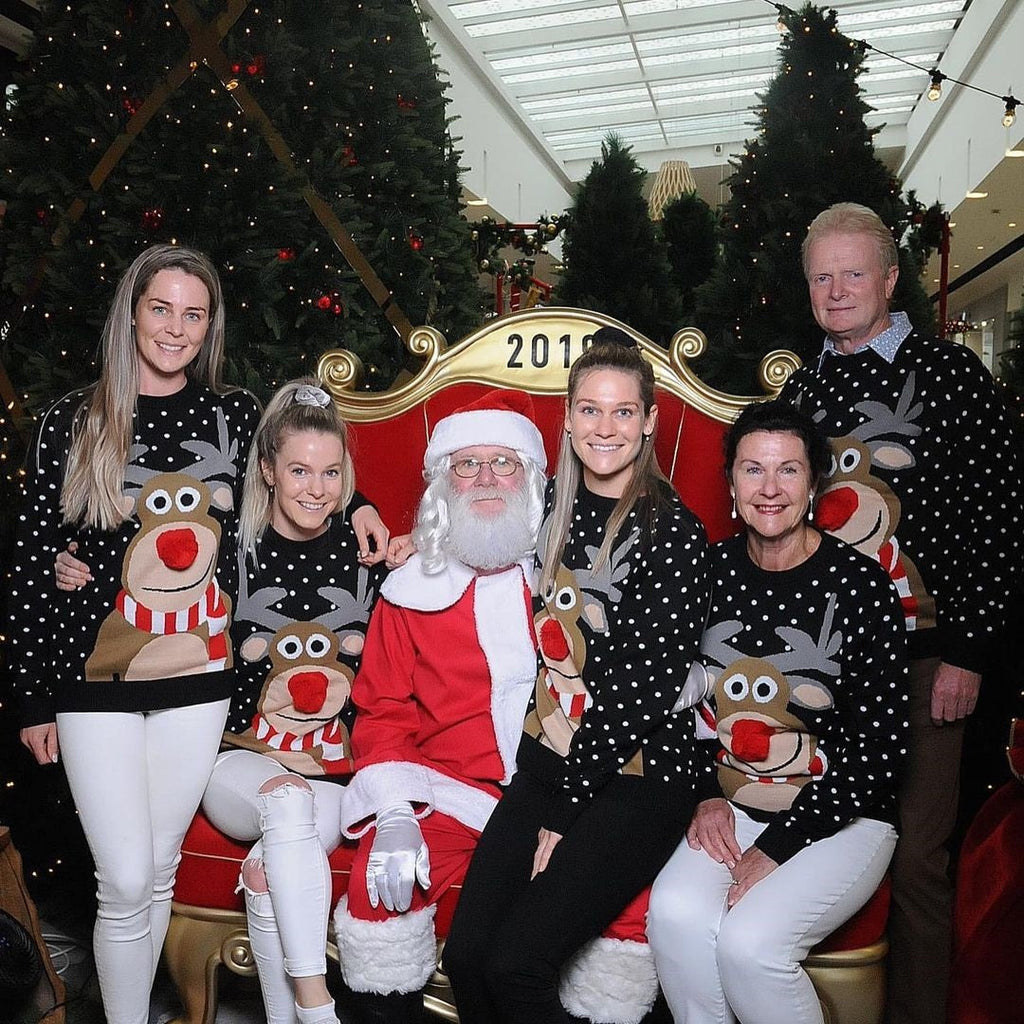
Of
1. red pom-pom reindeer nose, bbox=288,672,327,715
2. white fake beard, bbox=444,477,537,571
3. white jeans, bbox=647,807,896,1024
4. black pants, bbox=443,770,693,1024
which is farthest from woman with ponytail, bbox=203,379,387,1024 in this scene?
white jeans, bbox=647,807,896,1024

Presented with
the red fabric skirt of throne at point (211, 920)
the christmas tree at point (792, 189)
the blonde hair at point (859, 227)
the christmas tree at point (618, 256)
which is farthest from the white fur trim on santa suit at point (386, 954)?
the christmas tree at point (618, 256)

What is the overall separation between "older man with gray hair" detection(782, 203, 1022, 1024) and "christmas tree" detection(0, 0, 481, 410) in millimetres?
1983

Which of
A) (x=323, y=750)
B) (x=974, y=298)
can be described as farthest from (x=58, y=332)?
(x=974, y=298)

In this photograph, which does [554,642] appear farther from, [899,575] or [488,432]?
[899,575]

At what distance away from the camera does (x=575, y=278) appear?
812cm

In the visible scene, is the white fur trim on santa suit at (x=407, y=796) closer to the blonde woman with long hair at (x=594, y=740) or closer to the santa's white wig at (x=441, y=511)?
the blonde woman with long hair at (x=594, y=740)

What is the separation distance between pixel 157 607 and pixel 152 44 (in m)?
2.33

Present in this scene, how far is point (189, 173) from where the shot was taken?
12.1 feet

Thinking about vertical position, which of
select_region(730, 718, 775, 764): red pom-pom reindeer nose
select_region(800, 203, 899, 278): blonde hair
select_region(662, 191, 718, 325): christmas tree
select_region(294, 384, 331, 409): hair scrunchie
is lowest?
select_region(730, 718, 775, 764): red pom-pom reindeer nose

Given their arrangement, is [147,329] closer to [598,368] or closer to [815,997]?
[598,368]

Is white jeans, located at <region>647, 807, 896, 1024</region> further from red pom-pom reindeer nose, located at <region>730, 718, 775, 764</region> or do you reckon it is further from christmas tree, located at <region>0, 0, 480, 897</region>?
christmas tree, located at <region>0, 0, 480, 897</region>

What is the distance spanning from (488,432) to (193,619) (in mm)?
914

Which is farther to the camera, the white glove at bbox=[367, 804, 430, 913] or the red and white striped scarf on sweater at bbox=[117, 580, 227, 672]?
the red and white striped scarf on sweater at bbox=[117, 580, 227, 672]

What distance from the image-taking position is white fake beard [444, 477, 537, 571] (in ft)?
8.73
